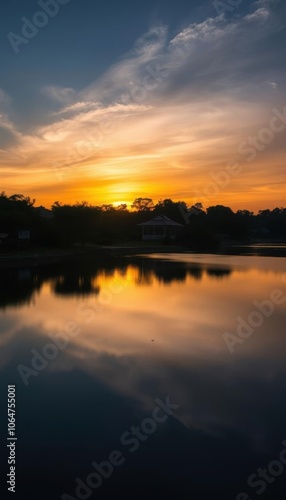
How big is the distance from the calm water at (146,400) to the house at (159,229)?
59.9 metres

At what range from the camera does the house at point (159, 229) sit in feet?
244

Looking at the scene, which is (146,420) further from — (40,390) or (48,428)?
(40,390)

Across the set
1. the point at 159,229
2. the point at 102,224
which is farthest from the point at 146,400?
the point at 159,229

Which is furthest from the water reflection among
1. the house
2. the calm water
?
the house

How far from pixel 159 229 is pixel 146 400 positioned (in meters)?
70.4

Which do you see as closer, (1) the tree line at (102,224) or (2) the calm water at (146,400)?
(2) the calm water at (146,400)

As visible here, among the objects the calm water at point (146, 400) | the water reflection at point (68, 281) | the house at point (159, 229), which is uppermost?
the house at point (159, 229)

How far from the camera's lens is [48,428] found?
577cm

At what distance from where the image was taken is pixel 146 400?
21.9 feet

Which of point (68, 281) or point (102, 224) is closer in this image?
point (68, 281)

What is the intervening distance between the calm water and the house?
197 ft

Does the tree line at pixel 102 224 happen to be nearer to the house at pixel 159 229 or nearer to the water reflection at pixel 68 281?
the house at pixel 159 229

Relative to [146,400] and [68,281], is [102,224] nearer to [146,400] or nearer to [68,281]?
[68,281]

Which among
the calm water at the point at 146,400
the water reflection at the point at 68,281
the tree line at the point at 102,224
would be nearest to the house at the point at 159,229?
the tree line at the point at 102,224
